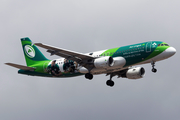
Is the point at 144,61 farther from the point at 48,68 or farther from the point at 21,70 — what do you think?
the point at 21,70

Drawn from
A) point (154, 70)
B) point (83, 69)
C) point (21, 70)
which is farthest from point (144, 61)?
point (21, 70)

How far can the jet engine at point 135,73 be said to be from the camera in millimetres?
52281

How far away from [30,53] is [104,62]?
58.3 feet

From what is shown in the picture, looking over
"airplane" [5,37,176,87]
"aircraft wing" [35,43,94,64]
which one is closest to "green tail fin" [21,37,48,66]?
"airplane" [5,37,176,87]

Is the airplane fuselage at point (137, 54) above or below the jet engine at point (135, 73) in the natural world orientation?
above

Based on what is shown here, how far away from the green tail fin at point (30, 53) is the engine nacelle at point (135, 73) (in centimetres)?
1474

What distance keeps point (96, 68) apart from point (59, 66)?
7434 mm

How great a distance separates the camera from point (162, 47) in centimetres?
4553

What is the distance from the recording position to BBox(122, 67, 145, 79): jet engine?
52.3 meters

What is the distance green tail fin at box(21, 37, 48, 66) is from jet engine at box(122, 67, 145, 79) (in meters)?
14.7

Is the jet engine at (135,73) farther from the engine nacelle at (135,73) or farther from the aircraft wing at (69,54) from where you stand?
the aircraft wing at (69,54)

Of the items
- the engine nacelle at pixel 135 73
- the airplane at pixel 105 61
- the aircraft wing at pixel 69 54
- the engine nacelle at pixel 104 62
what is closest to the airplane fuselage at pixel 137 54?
the airplane at pixel 105 61

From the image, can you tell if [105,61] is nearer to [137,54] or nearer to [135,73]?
[137,54]

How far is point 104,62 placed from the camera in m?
45.7
